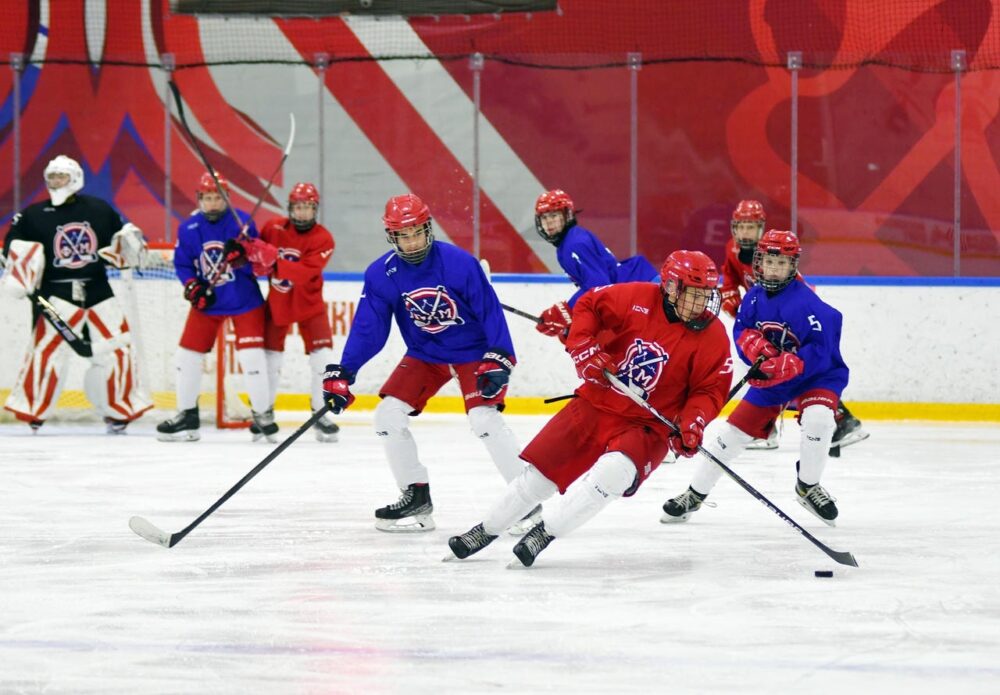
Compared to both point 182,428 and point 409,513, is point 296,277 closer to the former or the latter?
point 182,428

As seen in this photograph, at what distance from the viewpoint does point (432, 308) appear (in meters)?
4.07

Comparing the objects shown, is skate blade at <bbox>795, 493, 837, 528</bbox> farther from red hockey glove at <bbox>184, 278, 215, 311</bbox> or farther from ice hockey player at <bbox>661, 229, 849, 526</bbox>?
red hockey glove at <bbox>184, 278, 215, 311</bbox>

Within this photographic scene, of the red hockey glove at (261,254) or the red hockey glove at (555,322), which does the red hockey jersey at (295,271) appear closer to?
the red hockey glove at (261,254)

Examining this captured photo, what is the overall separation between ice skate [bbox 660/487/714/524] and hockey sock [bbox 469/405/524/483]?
50 centimetres

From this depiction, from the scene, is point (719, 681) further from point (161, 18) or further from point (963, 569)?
point (161, 18)

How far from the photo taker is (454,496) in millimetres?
4910

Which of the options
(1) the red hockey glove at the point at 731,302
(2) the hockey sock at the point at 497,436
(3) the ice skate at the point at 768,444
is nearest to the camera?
(2) the hockey sock at the point at 497,436

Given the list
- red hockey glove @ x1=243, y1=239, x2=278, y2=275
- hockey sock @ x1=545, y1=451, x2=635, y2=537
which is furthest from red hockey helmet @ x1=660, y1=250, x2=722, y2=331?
red hockey glove @ x1=243, y1=239, x2=278, y2=275

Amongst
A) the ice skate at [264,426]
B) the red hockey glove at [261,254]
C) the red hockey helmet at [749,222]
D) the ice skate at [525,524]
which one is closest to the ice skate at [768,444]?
the red hockey helmet at [749,222]

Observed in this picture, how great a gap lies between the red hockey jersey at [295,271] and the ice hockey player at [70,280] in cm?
62

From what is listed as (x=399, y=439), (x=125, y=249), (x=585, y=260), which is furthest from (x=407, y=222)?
(x=125, y=249)

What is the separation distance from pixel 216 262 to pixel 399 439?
241cm

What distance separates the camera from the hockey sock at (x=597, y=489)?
355 cm

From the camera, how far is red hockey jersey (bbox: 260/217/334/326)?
638 cm
